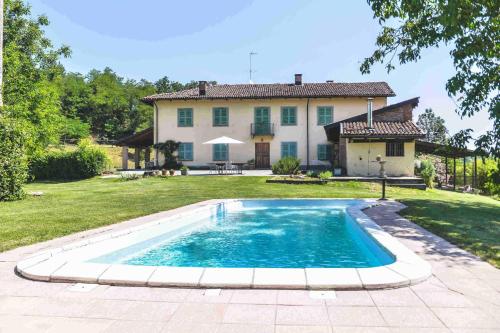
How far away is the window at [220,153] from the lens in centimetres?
2769

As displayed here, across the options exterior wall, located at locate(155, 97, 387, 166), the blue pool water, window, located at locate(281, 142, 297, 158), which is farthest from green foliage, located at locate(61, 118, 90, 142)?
the blue pool water

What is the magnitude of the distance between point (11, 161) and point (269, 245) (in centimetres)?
893

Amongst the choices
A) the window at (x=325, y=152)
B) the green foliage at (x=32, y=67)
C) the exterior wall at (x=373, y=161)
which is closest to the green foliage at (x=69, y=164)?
the green foliage at (x=32, y=67)

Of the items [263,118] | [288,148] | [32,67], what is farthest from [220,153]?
[32,67]

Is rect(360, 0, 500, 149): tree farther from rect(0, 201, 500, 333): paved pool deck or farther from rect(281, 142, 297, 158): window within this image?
rect(281, 142, 297, 158): window

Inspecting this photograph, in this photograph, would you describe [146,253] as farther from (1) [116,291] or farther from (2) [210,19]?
(2) [210,19]

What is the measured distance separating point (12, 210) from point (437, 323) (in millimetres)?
9726

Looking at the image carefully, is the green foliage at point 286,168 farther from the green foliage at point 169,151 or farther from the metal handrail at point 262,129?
the green foliage at point 169,151

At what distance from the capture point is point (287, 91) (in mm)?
27859

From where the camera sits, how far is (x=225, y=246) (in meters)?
6.95

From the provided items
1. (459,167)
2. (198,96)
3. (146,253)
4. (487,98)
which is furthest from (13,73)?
(459,167)

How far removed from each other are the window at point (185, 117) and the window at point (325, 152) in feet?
33.0

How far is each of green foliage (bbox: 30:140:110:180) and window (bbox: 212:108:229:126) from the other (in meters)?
8.74

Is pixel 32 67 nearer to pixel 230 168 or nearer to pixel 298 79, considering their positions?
pixel 230 168
